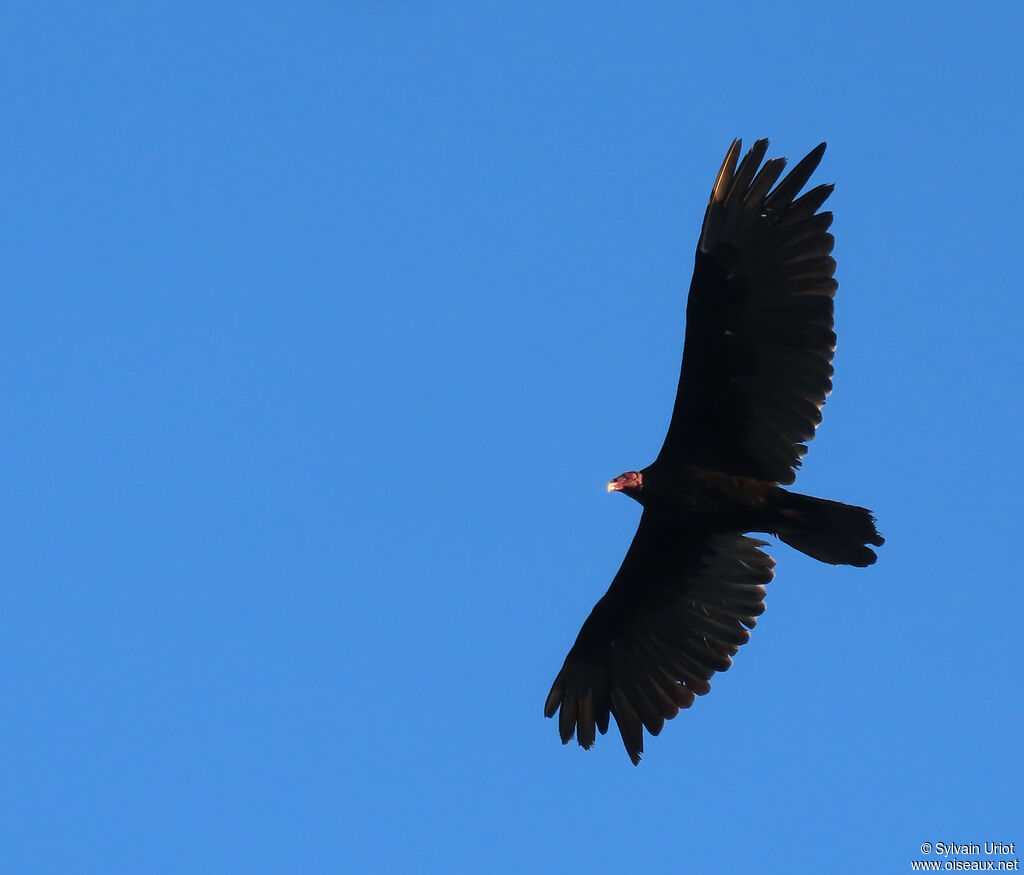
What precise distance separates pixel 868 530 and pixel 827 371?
1.06 metres

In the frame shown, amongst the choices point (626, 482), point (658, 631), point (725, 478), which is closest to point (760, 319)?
point (725, 478)

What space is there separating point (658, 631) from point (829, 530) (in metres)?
1.92

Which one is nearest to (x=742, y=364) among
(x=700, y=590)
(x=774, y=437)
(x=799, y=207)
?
(x=774, y=437)

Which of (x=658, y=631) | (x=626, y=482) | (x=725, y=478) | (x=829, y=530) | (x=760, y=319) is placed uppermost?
(x=760, y=319)

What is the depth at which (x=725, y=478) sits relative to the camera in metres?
8.86

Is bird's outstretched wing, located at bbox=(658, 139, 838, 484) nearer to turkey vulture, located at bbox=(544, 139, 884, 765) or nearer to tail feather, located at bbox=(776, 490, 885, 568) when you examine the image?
turkey vulture, located at bbox=(544, 139, 884, 765)

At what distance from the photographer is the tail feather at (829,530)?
8.27 metres

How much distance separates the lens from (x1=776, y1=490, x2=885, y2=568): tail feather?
325 inches

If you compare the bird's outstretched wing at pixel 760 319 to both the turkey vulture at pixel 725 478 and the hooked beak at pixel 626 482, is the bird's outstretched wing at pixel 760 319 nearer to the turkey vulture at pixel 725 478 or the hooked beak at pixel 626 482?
the turkey vulture at pixel 725 478

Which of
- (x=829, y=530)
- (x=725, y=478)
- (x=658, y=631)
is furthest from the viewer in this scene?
(x=658, y=631)

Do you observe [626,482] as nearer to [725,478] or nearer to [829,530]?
[725,478]

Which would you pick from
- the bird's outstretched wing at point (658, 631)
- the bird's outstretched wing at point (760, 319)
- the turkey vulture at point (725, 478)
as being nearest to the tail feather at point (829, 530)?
the turkey vulture at point (725, 478)

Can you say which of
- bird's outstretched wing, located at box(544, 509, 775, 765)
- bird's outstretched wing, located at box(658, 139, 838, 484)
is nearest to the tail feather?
bird's outstretched wing, located at box(658, 139, 838, 484)

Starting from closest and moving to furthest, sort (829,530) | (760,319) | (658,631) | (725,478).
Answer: (829,530)
(760,319)
(725,478)
(658,631)
